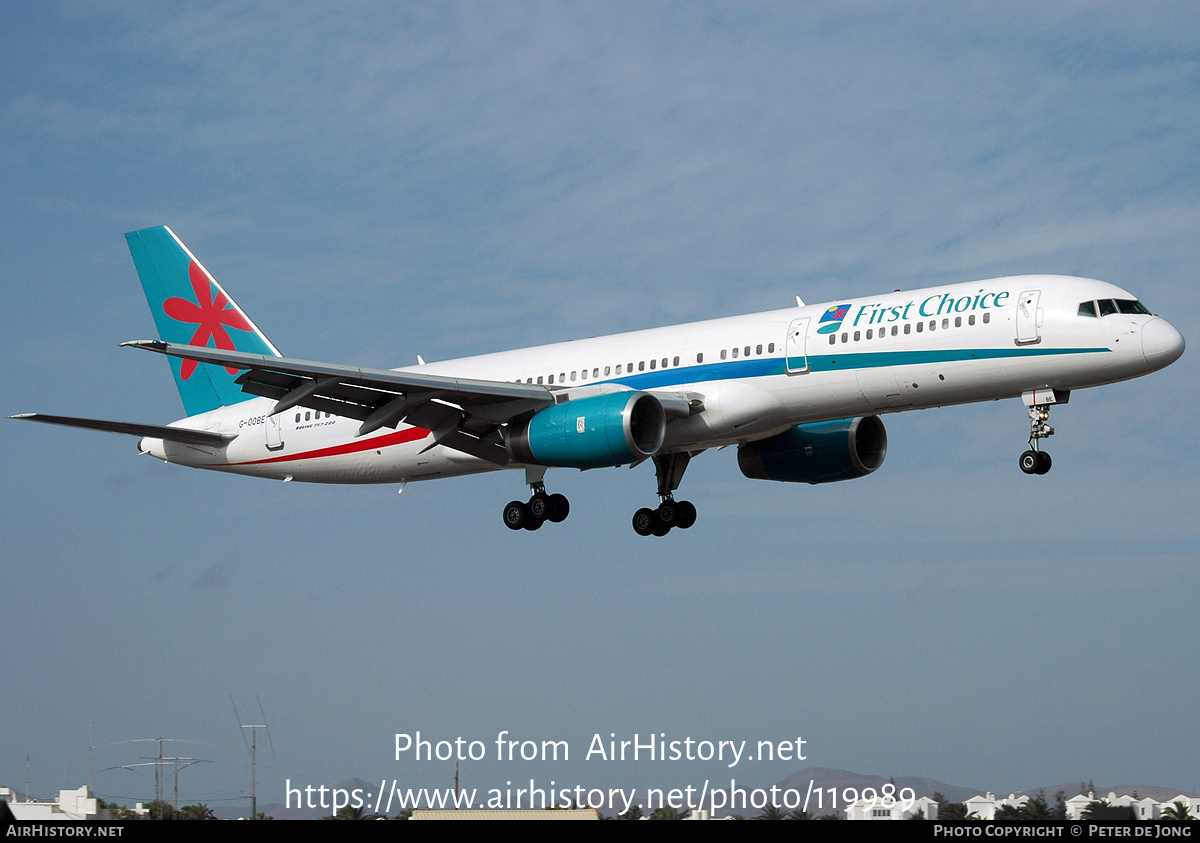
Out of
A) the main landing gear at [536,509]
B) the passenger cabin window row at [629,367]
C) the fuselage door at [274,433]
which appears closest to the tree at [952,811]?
the main landing gear at [536,509]

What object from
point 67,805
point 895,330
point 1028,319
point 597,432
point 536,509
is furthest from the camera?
point 67,805

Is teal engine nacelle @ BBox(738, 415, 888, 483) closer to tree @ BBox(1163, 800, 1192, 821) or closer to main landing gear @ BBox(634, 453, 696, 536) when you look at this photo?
main landing gear @ BBox(634, 453, 696, 536)

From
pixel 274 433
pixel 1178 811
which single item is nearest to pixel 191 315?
pixel 274 433

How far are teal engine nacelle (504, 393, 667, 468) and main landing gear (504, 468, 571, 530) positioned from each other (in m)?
3.73

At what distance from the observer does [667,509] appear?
38.6 metres

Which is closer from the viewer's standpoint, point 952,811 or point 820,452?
point 820,452

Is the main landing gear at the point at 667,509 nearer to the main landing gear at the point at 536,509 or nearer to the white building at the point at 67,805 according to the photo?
the main landing gear at the point at 536,509

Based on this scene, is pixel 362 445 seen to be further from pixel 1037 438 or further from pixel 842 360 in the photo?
pixel 1037 438

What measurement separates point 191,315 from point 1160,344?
2855cm

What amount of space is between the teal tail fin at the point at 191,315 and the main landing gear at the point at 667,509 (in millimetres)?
12756

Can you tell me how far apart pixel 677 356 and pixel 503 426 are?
4.68 meters

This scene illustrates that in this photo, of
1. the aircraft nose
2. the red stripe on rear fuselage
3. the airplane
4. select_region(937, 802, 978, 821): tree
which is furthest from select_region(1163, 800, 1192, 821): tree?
the red stripe on rear fuselage
